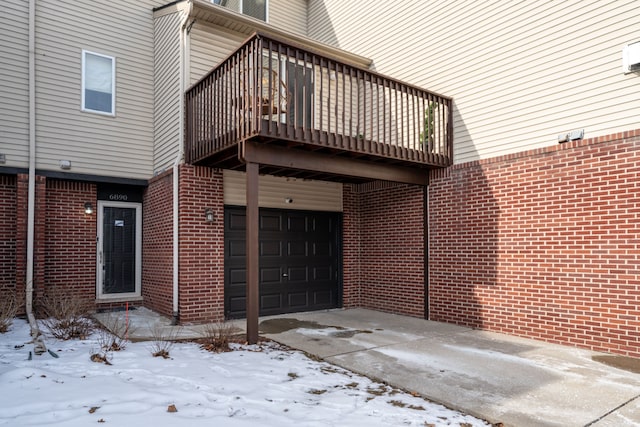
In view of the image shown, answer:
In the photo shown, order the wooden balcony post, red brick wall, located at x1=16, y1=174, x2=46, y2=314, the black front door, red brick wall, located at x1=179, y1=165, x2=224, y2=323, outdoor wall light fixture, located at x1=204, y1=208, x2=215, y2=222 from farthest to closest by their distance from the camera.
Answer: the black front door < red brick wall, located at x1=16, y1=174, x2=46, y2=314 < outdoor wall light fixture, located at x1=204, y1=208, x2=215, y2=222 < red brick wall, located at x1=179, y1=165, x2=224, y2=323 < the wooden balcony post

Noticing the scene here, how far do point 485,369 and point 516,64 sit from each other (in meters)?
4.75

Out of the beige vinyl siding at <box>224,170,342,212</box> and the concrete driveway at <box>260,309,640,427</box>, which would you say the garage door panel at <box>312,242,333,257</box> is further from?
the concrete driveway at <box>260,309,640,427</box>

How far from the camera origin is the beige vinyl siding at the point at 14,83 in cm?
753

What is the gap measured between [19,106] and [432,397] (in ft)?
27.2

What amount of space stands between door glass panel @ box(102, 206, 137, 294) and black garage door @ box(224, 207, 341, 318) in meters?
2.51

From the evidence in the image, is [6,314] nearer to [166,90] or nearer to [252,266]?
[252,266]

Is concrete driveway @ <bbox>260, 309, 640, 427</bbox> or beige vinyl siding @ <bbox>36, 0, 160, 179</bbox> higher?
beige vinyl siding @ <bbox>36, 0, 160, 179</bbox>

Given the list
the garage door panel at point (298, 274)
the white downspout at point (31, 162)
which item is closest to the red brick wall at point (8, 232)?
the white downspout at point (31, 162)

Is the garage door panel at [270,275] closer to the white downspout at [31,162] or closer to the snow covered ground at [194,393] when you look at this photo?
the snow covered ground at [194,393]

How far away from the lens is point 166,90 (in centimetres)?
840

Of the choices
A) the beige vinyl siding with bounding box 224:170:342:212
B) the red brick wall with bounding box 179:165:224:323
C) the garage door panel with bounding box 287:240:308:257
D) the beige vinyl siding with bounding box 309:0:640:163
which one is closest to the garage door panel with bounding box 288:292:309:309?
the garage door panel with bounding box 287:240:308:257

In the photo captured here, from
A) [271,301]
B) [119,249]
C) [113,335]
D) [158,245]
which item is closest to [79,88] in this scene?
[119,249]

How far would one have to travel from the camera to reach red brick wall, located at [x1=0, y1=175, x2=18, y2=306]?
7500mm

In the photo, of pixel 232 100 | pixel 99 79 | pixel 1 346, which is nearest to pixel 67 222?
pixel 99 79
